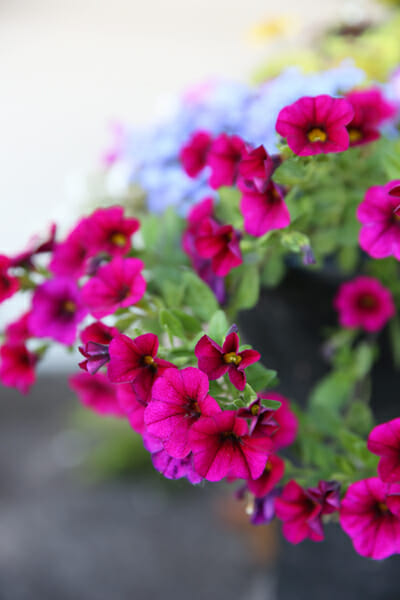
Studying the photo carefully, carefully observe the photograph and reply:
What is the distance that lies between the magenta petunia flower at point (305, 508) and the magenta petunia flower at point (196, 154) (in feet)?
0.97

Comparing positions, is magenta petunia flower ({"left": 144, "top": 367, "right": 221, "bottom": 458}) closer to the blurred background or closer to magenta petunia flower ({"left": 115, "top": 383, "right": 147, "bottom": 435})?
magenta petunia flower ({"left": 115, "top": 383, "right": 147, "bottom": 435})

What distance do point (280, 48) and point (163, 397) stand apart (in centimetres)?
99

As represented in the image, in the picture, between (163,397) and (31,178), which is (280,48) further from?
(31,178)

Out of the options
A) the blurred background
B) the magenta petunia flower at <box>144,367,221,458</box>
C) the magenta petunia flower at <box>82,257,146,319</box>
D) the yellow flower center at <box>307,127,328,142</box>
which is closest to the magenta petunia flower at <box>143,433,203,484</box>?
the magenta petunia flower at <box>144,367,221,458</box>

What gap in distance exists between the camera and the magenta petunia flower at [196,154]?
1.77 feet

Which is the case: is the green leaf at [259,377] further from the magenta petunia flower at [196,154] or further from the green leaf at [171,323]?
the magenta petunia flower at [196,154]

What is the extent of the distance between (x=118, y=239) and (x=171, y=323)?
126 mm

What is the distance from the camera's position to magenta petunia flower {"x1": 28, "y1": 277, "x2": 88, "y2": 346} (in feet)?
1.66

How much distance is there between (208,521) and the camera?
5.13ft

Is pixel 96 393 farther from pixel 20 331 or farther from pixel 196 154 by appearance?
pixel 196 154

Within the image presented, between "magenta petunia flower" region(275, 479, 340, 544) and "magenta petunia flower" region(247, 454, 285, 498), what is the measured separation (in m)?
0.01

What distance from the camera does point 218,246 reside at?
46 centimetres

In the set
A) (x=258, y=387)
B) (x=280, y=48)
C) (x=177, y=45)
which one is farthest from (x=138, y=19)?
(x=258, y=387)

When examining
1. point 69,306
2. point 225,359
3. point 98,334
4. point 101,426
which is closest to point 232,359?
point 225,359
